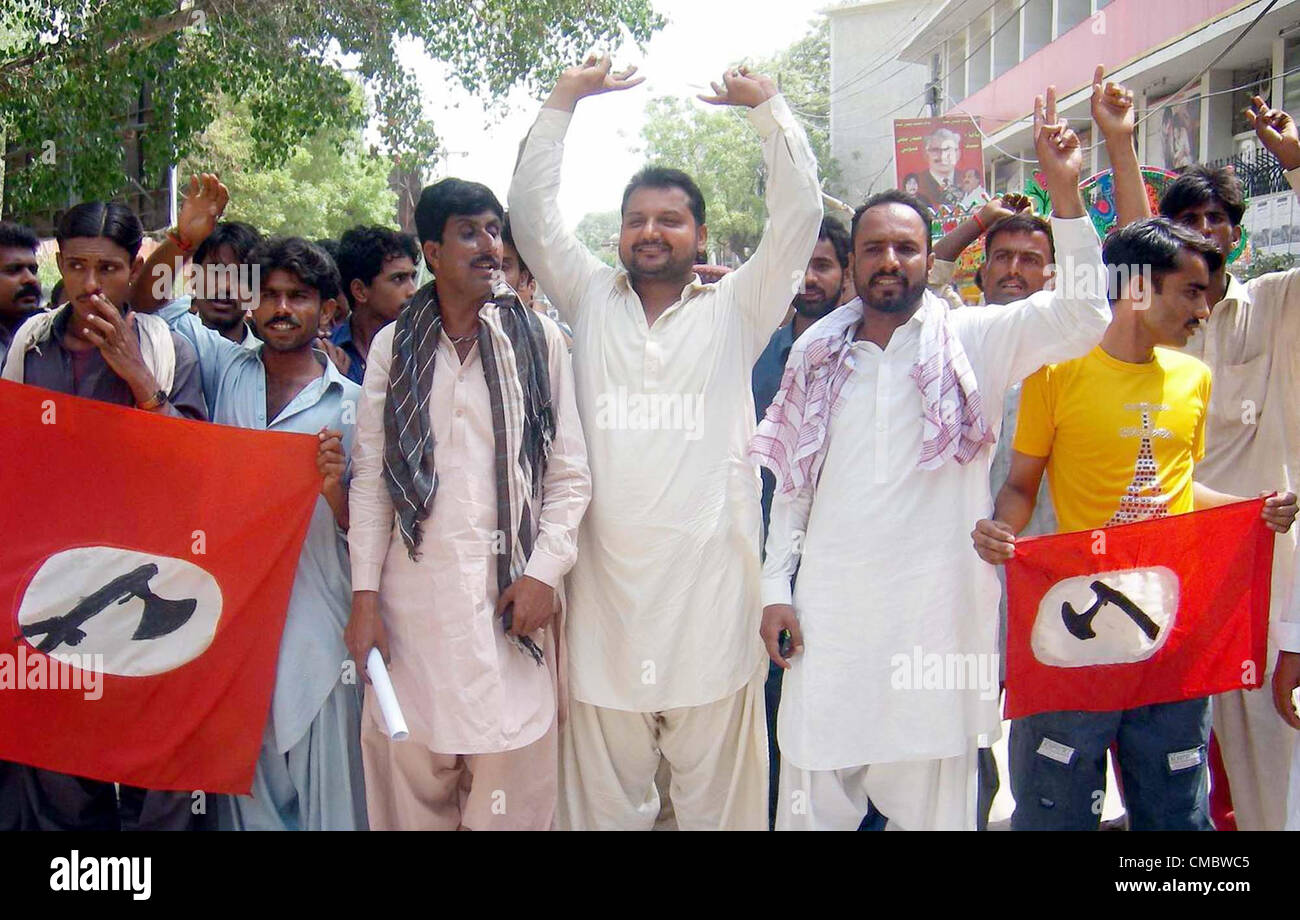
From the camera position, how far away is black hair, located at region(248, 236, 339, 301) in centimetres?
328

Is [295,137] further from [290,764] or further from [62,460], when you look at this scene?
[290,764]

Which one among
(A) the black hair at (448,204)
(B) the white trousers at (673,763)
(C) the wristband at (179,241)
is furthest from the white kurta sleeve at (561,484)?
(C) the wristband at (179,241)

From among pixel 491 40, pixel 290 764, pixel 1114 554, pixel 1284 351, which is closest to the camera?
pixel 1114 554

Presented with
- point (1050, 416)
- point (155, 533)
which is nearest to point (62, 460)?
point (155, 533)

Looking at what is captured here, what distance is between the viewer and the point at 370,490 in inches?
119

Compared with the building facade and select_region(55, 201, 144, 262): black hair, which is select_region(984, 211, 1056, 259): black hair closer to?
select_region(55, 201, 144, 262): black hair

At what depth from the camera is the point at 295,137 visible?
307 inches

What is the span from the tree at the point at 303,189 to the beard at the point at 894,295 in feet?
58.5

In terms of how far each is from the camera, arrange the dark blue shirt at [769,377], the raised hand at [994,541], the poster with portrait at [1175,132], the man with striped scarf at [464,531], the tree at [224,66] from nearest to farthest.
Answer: the raised hand at [994,541], the man with striped scarf at [464,531], the dark blue shirt at [769,377], the tree at [224,66], the poster with portrait at [1175,132]

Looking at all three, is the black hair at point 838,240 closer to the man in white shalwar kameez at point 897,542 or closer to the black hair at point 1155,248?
the man in white shalwar kameez at point 897,542

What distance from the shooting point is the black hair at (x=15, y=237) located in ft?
12.2

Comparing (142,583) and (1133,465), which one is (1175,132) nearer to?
(1133,465)

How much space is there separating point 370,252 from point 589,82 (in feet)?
4.35

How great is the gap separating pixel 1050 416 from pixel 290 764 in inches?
96.1
